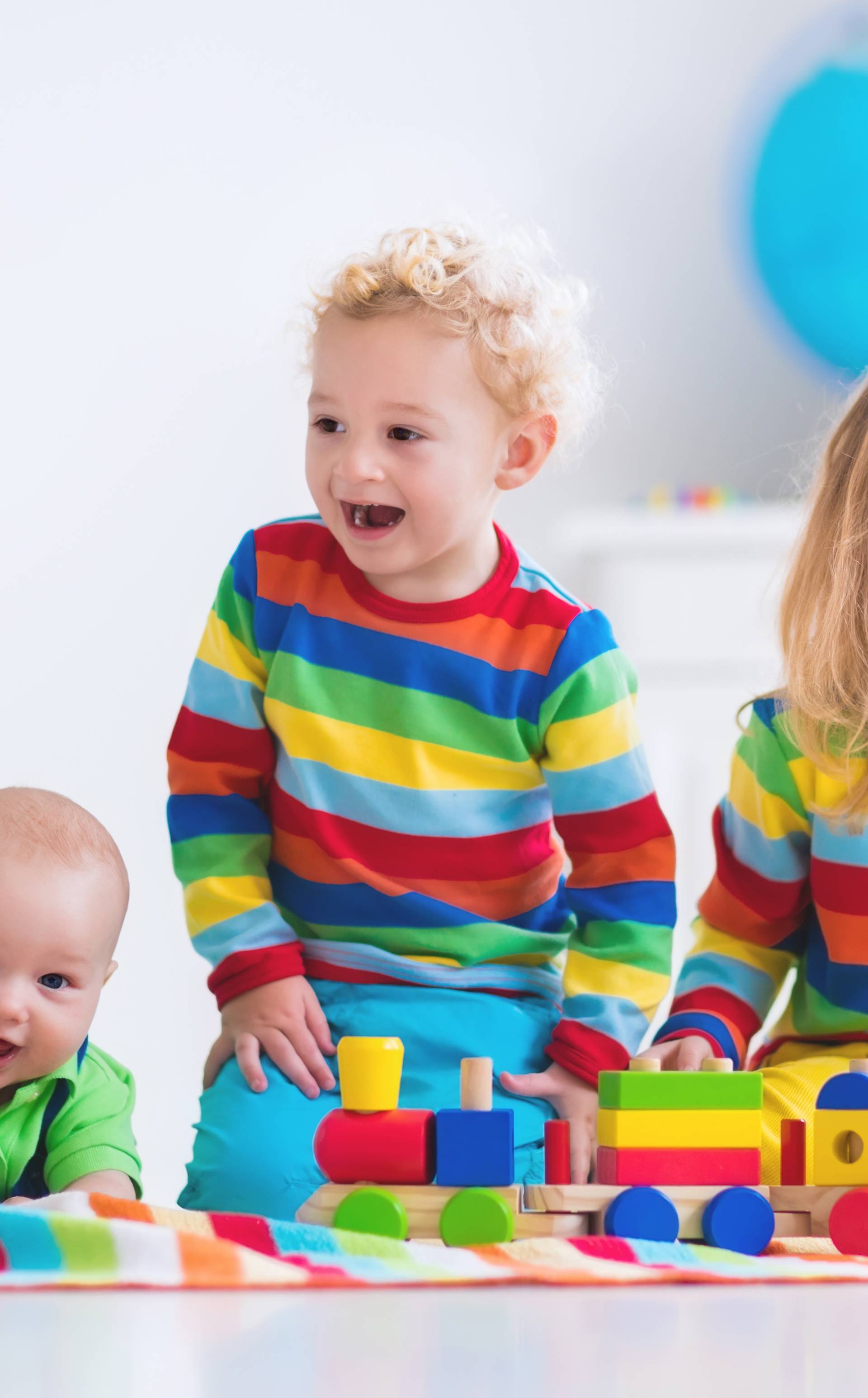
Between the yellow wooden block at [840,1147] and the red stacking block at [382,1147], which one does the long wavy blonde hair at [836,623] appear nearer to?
the yellow wooden block at [840,1147]

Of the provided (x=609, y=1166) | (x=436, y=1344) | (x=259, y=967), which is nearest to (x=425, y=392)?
(x=259, y=967)

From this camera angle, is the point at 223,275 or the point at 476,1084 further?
the point at 223,275

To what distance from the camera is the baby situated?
943 millimetres

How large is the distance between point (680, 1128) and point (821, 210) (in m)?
1.36

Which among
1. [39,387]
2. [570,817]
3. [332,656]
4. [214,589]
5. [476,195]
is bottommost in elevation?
[570,817]

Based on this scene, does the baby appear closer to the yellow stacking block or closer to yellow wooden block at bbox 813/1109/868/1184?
the yellow stacking block

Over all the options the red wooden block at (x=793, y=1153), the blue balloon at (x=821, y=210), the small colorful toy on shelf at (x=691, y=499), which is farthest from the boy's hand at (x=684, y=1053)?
the blue balloon at (x=821, y=210)

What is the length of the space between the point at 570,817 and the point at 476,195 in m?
1.24

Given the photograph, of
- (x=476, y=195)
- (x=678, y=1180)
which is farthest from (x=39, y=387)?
(x=678, y=1180)

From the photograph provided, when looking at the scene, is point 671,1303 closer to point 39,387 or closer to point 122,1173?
point 122,1173

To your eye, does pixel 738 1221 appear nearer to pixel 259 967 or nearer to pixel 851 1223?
pixel 851 1223

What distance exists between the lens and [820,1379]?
0.57 meters

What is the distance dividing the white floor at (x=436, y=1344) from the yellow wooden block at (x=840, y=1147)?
0.14 m

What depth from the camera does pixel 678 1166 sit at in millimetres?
849
